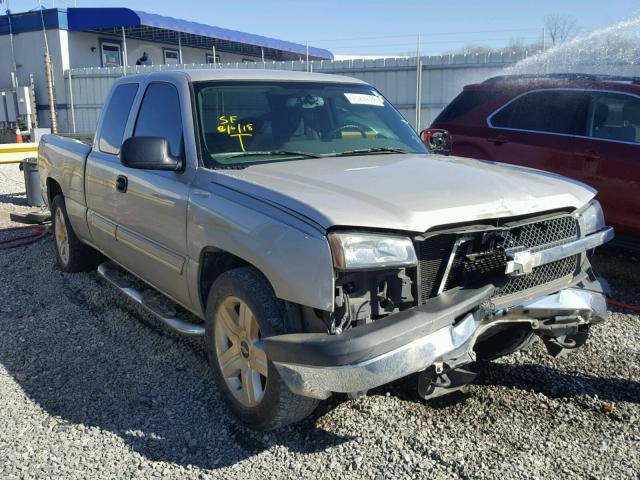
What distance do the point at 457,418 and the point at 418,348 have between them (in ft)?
3.13

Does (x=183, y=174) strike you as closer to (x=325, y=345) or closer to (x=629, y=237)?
(x=325, y=345)

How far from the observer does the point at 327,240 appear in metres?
2.69

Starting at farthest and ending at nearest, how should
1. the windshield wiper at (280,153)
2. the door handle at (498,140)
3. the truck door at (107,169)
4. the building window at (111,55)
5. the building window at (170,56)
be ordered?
1. the building window at (170,56)
2. the building window at (111,55)
3. the door handle at (498,140)
4. the truck door at (107,169)
5. the windshield wiper at (280,153)

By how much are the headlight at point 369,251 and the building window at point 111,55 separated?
23695 mm

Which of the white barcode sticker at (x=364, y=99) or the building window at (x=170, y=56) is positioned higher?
the building window at (x=170, y=56)

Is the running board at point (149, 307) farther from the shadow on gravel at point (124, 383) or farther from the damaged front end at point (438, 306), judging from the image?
the damaged front end at point (438, 306)

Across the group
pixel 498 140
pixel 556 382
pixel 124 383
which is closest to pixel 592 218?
pixel 556 382

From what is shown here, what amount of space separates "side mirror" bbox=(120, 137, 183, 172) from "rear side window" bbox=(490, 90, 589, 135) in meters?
4.42

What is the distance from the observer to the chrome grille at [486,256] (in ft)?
9.70

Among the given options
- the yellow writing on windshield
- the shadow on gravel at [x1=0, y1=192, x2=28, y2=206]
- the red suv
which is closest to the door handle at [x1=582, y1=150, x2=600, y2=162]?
the red suv

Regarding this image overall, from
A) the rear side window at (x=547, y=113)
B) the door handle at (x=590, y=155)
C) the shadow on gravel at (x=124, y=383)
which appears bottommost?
the shadow on gravel at (x=124, y=383)

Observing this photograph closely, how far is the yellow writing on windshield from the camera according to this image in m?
3.89

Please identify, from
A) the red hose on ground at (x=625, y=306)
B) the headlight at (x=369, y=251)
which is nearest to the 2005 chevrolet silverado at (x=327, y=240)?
the headlight at (x=369, y=251)

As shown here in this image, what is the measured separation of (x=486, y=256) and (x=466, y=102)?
469 cm
